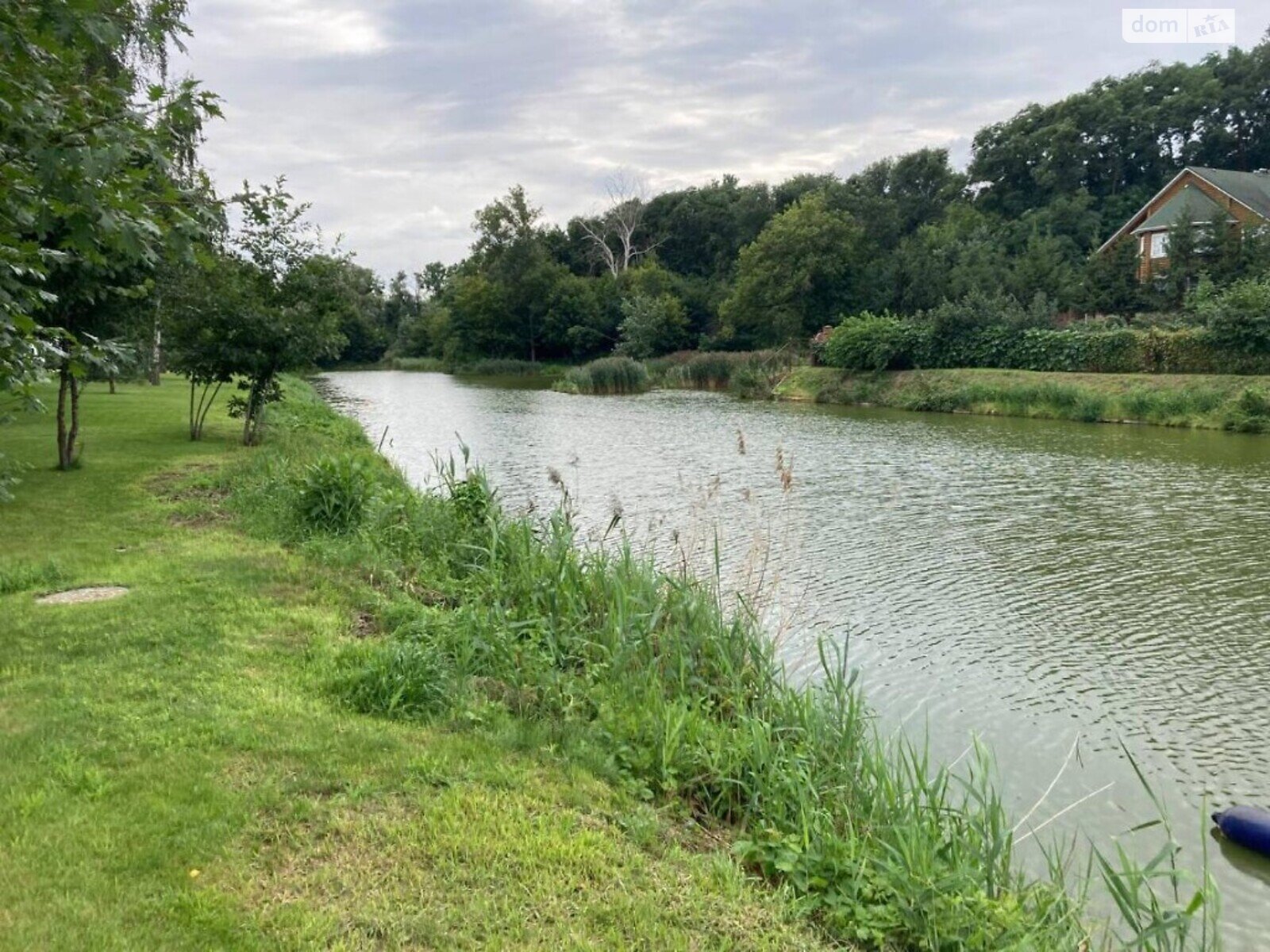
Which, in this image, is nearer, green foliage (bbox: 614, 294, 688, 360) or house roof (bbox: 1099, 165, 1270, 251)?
house roof (bbox: 1099, 165, 1270, 251)

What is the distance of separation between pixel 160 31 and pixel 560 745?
12.2 ft

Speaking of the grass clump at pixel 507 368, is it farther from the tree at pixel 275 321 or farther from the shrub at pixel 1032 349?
the tree at pixel 275 321

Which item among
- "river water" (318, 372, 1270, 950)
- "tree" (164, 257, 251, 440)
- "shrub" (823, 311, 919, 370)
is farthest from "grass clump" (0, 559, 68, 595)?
"shrub" (823, 311, 919, 370)

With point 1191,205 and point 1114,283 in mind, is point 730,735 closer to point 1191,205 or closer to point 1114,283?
point 1114,283

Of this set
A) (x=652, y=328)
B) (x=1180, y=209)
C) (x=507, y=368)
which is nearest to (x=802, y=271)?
(x=652, y=328)

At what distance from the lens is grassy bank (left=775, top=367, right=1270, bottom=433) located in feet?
82.2

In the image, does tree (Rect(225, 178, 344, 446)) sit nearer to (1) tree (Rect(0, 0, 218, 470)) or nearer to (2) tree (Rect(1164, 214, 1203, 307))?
(1) tree (Rect(0, 0, 218, 470))

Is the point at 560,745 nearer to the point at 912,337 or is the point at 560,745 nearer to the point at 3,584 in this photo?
the point at 3,584

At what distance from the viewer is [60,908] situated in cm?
293

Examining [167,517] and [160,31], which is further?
[167,517]

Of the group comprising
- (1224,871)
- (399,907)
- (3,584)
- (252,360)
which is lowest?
(1224,871)

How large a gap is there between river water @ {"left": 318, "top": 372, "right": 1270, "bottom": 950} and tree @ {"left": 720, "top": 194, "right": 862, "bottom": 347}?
28.9 metres

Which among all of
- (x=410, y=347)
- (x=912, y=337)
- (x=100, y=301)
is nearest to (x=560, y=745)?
(x=100, y=301)

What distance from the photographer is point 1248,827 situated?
480cm
